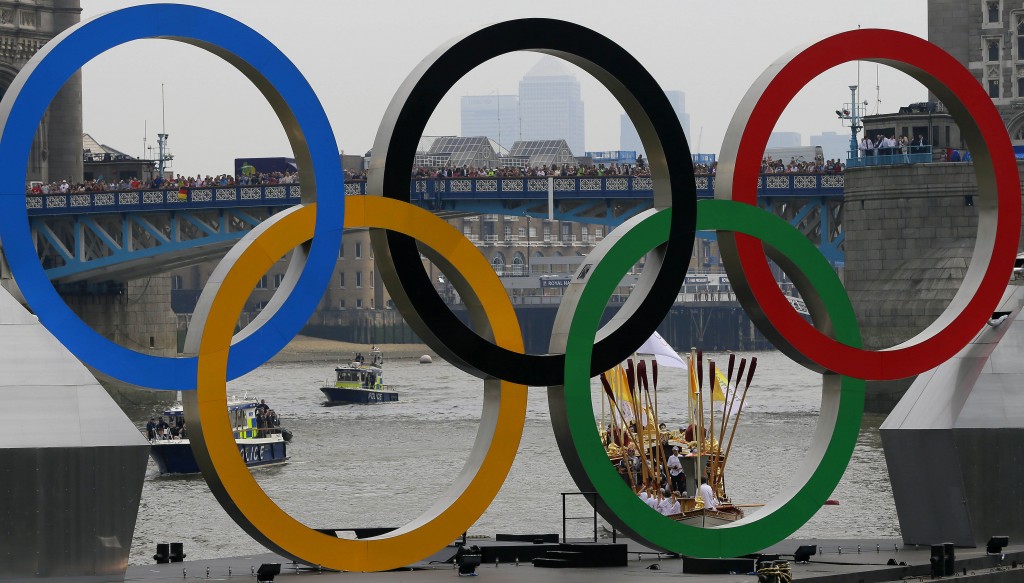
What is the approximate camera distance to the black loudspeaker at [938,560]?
104 ft

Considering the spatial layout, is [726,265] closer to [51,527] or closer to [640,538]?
[640,538]

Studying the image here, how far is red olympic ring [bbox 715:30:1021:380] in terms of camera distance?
32.3 metres

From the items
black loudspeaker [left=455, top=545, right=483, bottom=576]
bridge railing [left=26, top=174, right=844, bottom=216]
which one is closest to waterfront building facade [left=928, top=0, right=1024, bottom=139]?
bridge railing [left=26, top=174, right=844, bottom=216]

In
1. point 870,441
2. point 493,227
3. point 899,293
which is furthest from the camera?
point 493,227

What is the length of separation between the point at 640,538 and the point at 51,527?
8861mm

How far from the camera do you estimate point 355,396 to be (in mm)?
106688

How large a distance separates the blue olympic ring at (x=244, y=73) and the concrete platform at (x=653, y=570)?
337 centimetres

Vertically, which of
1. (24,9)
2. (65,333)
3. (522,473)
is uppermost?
(24,9)

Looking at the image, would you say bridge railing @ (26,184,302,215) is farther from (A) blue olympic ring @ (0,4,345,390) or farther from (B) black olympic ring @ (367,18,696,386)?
(A) blue olympic ring @ (0,4,345,390)

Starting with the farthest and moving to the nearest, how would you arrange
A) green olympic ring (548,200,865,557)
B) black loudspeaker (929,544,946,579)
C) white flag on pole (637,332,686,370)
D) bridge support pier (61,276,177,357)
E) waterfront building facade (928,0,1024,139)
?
waterfront building facade (928,0,1024,139) → bridge support pier (61,276,177,357) → white flag on pole (637,332,686,370) → black loudspeaker (929,544,946,579) → green olympic ring (548,200,865,557)

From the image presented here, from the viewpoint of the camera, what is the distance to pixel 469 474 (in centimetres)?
3117

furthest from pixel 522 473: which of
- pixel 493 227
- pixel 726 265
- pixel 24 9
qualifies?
pixel 493 227

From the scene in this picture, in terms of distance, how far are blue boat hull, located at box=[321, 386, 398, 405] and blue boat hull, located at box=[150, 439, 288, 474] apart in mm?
32573

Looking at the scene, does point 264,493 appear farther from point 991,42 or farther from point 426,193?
point 991,42
